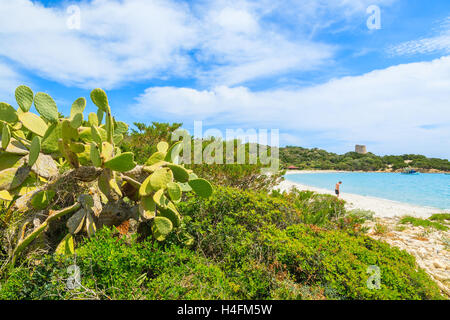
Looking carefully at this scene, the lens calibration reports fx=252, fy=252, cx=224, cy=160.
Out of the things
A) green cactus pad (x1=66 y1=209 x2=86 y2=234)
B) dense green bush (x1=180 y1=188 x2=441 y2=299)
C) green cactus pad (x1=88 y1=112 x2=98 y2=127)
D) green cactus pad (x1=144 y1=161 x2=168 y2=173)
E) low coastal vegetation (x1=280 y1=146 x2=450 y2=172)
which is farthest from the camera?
low coastal vegetation (x1=280 y1=146 x2=450 y2=172)

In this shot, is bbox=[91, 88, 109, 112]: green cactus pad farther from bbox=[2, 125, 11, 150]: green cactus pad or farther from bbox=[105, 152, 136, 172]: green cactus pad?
bbox=[2, 125, 11, 150]: green cactus pad

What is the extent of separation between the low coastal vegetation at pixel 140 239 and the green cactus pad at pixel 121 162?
0.4 inches

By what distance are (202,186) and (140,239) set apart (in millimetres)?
1008

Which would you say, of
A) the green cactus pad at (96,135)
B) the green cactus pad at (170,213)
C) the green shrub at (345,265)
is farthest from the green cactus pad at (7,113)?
the green shrub at (345,265)

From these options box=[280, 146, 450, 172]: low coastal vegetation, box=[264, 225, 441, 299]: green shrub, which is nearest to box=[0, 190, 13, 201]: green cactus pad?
box=[264, 225, 441, 299]: green shrub

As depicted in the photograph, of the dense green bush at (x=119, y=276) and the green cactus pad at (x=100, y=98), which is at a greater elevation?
the green cactus pad at (x=100, y=98)

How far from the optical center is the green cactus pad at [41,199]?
8.92ft

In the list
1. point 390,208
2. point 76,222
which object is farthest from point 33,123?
point 390,208

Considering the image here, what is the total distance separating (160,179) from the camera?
9.52ft

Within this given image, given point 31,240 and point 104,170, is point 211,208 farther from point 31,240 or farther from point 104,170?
point 31,240

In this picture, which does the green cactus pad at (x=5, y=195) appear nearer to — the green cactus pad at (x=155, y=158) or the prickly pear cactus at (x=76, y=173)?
the prickly pear cactus at (x=76, y=173)

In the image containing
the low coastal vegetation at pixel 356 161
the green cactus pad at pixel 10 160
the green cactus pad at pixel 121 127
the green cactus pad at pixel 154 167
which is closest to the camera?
the green cactus pad at pixel 10 160

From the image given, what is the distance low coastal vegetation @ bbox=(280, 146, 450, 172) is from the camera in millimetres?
54750
